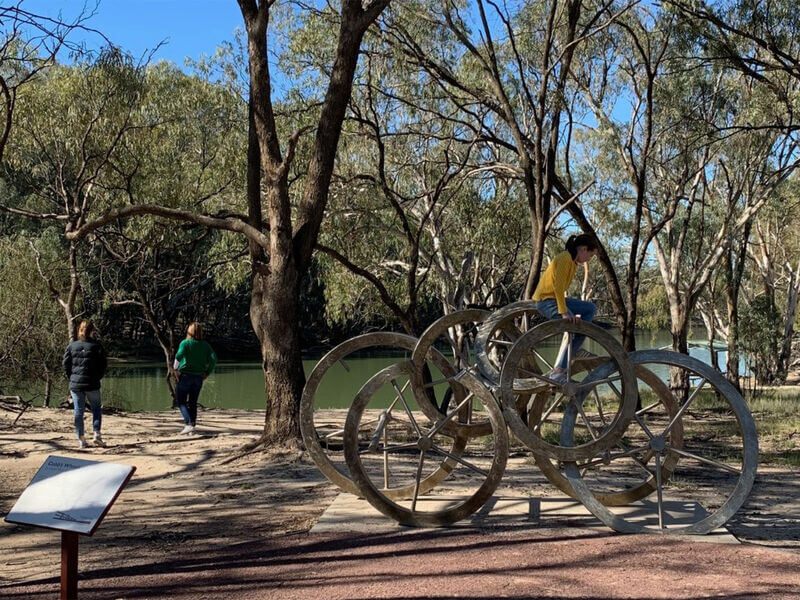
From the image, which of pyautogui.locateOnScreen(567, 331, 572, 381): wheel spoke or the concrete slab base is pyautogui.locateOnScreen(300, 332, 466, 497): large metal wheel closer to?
the concrete slab base

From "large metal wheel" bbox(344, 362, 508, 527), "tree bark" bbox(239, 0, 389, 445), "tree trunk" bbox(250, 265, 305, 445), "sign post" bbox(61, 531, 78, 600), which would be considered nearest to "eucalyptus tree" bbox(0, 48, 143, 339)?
"tree bark" bbox(239, 0, 389, 445)

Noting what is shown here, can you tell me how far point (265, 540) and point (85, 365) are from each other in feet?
13.8

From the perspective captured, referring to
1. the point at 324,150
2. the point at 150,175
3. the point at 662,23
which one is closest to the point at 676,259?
the point at 662,23

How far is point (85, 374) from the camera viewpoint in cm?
861

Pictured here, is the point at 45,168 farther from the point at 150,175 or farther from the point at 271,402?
the point at 271,402

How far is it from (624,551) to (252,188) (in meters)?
5.88

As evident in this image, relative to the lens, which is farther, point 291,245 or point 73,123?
point 73,123

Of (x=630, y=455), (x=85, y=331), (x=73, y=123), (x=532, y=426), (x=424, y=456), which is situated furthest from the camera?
(x=73, y=123)

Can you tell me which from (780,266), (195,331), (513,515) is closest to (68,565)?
(513,515)

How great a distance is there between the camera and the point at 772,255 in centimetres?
2539

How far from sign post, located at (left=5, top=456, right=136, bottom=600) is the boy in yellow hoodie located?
8.55 feet

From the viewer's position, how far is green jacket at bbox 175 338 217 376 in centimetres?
932

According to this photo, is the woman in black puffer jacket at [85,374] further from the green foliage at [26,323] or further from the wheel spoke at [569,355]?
the green foliage at [26,323]

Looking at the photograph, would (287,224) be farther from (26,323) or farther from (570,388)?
(26,323)
